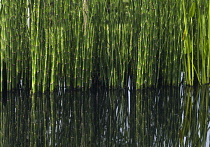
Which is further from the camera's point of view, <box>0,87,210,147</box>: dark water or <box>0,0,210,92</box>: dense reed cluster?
<box>0,0,210,92</box>: dense reed cluster

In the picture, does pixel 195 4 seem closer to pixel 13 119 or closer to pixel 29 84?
pixel 29 84

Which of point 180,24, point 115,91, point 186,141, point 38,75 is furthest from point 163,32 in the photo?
point 186,141

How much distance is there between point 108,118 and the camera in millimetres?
2479

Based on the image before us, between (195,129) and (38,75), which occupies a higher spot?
(38,75)

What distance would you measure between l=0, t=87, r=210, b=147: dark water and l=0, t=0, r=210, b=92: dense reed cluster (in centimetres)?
13

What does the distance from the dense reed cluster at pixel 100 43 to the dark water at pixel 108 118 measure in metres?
0.13

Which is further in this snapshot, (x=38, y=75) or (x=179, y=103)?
(x=38, y=75)

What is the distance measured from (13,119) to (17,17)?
87cm

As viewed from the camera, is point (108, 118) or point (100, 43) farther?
point (100, 43)

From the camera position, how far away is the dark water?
7.00 ft

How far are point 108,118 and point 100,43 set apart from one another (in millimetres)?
805

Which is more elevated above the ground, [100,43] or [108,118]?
[100,43]

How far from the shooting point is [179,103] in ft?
9.12

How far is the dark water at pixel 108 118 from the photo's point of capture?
2.13m
